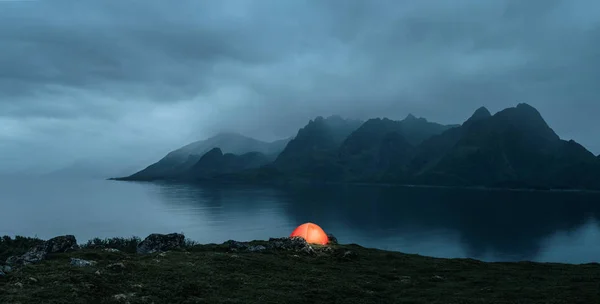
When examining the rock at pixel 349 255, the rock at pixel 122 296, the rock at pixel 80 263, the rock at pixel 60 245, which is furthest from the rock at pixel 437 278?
the rock at pixel 60 245

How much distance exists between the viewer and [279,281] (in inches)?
1078

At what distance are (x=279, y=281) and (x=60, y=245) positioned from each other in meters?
22.6

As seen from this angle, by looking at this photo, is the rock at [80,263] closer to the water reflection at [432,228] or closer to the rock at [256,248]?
the rock at [256,248]

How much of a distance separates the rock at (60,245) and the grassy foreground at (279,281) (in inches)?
183

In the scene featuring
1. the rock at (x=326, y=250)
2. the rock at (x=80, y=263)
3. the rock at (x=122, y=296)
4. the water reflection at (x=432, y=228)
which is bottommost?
the water reflection at (x=432, y=228)

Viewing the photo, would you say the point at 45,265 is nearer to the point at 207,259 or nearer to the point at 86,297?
the point at 86,297

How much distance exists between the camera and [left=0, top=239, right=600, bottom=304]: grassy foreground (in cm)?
2166

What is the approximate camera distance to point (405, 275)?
33.2 metres

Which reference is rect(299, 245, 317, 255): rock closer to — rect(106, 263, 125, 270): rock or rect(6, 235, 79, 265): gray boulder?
rect(106, 263, 125, 270): rock

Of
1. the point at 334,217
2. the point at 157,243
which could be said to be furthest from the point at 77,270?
the point at 334,217

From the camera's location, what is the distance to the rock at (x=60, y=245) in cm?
3619

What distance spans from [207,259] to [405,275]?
16.0m

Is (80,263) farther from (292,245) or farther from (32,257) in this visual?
(292,245)

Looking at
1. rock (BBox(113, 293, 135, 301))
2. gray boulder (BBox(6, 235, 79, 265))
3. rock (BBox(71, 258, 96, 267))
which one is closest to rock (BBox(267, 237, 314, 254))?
rock (BBox(71, 258, 96, 267))
